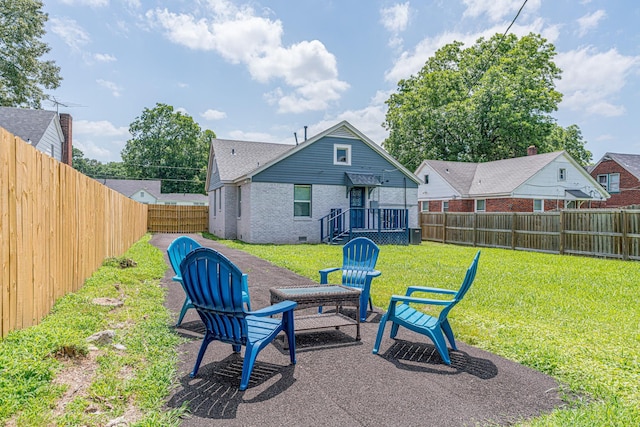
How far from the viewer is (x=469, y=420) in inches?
109

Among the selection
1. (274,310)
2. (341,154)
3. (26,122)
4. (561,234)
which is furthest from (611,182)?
(26,122)

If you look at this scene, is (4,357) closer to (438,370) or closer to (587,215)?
(438,370)

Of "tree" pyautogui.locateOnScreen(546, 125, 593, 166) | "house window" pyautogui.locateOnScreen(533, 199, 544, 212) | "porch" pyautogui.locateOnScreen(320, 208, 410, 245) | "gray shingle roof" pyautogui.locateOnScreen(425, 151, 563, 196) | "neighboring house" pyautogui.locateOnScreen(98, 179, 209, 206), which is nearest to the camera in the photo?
"porch" pyautogui.locateOnScreen(320, 208, 410, 245)

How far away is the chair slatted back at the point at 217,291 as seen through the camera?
10.5 ft

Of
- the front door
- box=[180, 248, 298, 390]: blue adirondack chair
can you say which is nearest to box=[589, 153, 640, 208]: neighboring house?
the front door

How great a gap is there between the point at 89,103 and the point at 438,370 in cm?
2561

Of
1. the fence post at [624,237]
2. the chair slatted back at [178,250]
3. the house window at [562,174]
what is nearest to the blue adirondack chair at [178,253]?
the chair slatted back at [178,250]

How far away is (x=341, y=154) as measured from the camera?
19594 mm

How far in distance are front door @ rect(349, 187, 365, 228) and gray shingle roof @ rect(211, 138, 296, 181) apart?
4.27 metres

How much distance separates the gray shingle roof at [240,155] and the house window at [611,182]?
24557mm

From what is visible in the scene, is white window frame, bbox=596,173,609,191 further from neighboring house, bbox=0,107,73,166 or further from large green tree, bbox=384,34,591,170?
neighboring house, bbox=0,107,73,166

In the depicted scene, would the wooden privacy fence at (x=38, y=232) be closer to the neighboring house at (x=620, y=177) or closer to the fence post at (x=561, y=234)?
the fence post at (x=561, y=234)

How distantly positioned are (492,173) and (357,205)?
12.5 metres

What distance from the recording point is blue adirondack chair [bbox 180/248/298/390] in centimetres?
320
